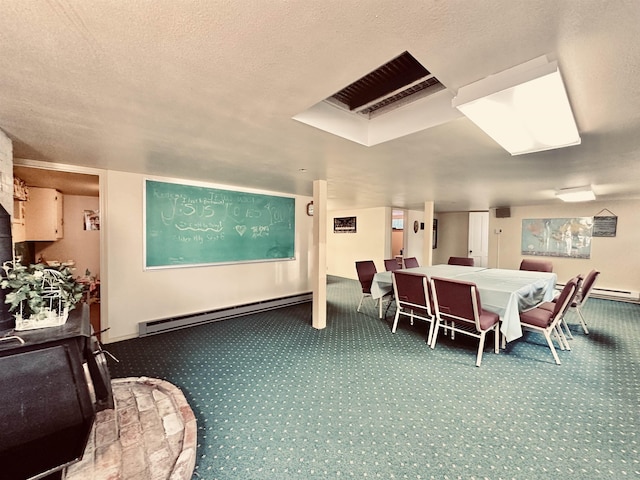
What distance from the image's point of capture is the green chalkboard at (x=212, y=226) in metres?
3.70

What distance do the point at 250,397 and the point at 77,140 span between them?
2.59m

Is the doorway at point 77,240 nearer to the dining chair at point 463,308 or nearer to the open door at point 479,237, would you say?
the dining chair at point 463,308

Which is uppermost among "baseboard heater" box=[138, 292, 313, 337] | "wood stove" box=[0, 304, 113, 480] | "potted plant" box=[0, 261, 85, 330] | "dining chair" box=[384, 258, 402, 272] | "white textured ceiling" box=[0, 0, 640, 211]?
"white textured ceiling" box=[0, 0, 640, 211]

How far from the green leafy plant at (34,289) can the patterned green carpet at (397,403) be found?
47.4 inches

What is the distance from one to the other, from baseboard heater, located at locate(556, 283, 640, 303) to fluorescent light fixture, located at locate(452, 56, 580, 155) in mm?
6199

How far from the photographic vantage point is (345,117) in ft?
7.09

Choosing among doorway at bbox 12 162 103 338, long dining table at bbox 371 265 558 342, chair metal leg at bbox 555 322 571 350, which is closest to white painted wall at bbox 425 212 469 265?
long dining table at bbox 371 265 558 342

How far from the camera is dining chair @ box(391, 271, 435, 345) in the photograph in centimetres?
333

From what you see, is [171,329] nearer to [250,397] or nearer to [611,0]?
[250,397]

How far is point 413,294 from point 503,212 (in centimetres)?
537

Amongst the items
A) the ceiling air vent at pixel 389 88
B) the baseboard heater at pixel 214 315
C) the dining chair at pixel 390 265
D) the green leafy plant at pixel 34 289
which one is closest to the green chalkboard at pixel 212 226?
the baseboard heater at pixel 214 315

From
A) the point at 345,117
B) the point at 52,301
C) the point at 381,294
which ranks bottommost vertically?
the point at 381,294

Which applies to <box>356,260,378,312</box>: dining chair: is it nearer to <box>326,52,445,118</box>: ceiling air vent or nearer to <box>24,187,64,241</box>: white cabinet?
<box>326,52,445,118</box>: ceiling air vent

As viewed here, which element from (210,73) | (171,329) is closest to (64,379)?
(210,73)
